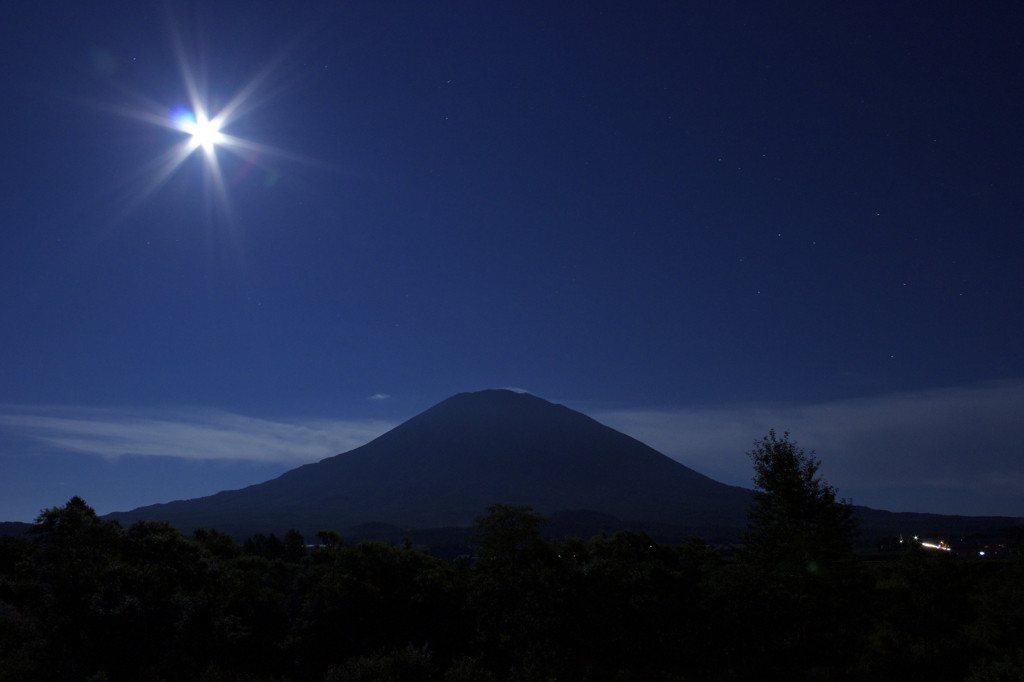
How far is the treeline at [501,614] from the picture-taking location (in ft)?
51.0

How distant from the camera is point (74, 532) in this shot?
1695 centimetres

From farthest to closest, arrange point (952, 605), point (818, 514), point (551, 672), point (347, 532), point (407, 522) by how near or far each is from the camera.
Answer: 1. point (407, 522)
2. point (347, 532)
3. point (818, 514)
4. point (952, 605)
5. point (551, 672)

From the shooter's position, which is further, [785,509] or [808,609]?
[785,509]

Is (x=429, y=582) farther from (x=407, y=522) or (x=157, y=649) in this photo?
(x=407, y=522)

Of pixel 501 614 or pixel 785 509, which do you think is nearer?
pixel 501 614

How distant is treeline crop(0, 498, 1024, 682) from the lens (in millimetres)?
15555

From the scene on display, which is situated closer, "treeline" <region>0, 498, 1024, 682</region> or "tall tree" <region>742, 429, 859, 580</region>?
"treeline" <region>0, 498, 1024, 682</region>

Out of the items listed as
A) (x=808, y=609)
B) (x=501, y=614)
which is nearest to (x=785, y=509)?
(x=808, y=609)

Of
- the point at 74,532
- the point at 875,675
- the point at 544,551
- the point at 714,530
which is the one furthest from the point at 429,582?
the point at 714,530

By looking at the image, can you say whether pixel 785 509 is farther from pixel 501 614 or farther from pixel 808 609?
pixel 501 614

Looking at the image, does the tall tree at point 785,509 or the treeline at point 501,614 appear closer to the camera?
the treeline at point 501,614

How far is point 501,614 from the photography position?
15.6m

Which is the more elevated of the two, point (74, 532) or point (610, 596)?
point (74, 532)

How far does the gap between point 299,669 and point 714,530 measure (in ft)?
534
